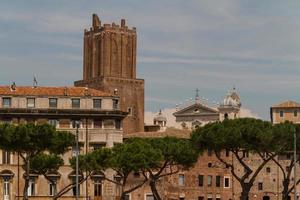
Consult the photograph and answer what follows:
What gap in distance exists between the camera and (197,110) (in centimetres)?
15862

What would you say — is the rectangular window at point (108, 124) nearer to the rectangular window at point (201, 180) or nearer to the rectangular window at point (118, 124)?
the rectangular window at point (118, 124)

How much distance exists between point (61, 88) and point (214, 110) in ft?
207

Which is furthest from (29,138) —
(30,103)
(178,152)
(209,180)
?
(209,180)

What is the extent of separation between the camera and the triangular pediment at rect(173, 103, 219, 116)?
15712cm

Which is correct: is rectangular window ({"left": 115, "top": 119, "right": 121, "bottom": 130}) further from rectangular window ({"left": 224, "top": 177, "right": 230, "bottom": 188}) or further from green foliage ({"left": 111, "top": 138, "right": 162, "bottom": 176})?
rectangular window ({"left": 224, "top": 177, "right": 230, "bottom": 188})

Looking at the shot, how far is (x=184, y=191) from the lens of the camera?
106m

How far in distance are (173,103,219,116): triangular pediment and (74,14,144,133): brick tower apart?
28633mm

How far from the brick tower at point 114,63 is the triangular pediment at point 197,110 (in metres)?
28.6

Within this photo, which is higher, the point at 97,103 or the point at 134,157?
the point at 97,103

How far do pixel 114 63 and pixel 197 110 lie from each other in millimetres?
31848

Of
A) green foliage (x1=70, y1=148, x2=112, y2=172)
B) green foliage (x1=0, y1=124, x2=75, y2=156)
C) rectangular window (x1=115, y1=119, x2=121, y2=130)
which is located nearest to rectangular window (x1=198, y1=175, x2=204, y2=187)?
rectangular window (x1=115, y1=119, x2=121, y2=130)

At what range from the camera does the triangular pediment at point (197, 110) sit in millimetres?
157125

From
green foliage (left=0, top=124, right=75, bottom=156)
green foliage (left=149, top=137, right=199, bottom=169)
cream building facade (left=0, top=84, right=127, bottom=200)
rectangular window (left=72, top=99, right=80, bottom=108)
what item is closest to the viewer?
green foliage (left=0, top=124, right=75, bottom=156)

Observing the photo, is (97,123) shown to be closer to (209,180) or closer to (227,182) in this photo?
(209,180)
